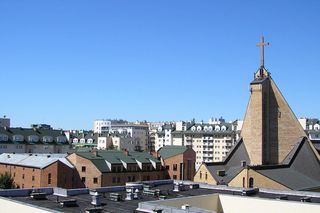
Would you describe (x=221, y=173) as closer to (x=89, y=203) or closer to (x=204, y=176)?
(x=204, y=176)

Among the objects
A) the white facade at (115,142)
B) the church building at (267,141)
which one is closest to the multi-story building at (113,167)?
the church building at (267,141)

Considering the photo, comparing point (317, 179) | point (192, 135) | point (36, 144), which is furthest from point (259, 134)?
point (192, 135)

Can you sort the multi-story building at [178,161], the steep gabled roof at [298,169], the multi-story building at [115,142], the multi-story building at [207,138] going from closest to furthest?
1. the steep gabled roof at [298,169]
2. the multi-story building at [178,161]
3. the multi-story building at [207,138]
4. the multi-story building at [115,142]

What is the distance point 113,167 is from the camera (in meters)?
77.8

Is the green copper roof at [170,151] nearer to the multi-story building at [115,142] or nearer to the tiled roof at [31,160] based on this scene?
the tiled roof at [31,160]

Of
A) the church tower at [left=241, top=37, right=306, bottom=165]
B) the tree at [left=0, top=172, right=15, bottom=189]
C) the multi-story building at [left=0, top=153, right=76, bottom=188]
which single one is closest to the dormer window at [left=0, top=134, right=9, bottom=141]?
the multi-story building at [left=0, top=153, right=76, bottom=188]

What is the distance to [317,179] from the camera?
6081 cm

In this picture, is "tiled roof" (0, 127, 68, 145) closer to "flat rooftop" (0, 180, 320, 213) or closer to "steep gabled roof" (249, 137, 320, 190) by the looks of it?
"steep gabled roof" (249, 137, 320, 190)

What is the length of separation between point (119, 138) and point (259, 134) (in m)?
101

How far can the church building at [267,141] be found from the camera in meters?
62.2

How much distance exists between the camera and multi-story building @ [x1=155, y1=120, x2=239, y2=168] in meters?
153

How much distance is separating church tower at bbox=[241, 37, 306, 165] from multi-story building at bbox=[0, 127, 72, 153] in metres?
56.7

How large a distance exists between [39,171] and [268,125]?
35992mm

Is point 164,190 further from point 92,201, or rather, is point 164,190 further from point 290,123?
point 290,123
